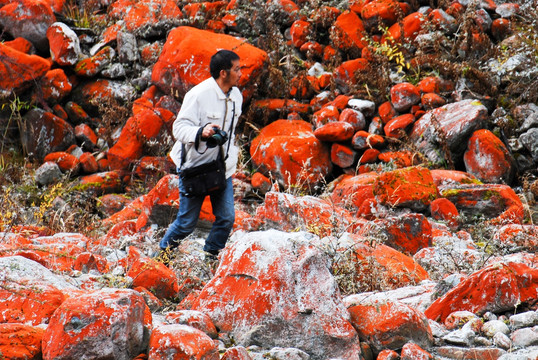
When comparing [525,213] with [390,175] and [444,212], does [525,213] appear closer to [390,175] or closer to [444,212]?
[444,212]

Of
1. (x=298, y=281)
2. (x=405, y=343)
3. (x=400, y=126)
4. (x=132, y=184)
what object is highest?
(x=298, y=281)

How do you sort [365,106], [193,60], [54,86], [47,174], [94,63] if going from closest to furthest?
1. [47,174]
2. [365,106]
3. [193,60]
4. [54,86]
5. [94,63]

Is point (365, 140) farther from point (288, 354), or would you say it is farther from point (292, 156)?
point (288, 354)

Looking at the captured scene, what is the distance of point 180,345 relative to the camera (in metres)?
2.50

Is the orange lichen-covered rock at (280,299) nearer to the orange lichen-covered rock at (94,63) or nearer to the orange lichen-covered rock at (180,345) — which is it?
the orange lichen-covered rock at (180,345)

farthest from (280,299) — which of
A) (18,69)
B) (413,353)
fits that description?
(18,69)

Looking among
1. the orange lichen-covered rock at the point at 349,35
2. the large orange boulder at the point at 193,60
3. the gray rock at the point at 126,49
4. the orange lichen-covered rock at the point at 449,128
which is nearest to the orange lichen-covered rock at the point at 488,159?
the orange lichen-covered rock at the point at 449,128

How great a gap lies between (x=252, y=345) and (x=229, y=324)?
0.54 feet

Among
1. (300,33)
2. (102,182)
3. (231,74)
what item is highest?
(231,74)

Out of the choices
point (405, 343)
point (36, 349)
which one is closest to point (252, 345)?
point (405, 343)

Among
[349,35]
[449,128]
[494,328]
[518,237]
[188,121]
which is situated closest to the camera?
[494,328]

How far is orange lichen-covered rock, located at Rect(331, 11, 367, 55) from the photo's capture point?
10.5 metres

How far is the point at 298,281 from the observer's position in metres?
3.00

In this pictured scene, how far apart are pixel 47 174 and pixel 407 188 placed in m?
5.22
